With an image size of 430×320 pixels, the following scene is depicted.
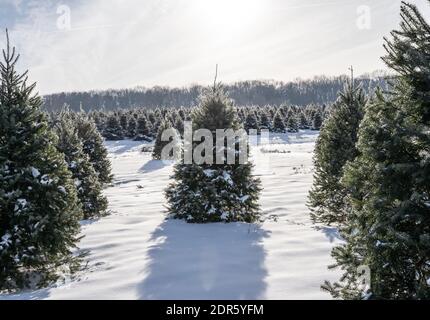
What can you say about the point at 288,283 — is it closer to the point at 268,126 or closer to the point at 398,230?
the point at 398,230

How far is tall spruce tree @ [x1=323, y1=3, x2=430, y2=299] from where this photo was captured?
15.3 feet

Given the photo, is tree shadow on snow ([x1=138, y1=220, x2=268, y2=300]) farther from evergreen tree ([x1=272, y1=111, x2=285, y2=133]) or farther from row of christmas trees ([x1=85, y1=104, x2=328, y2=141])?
evergreen tree ([x1=272, y1=111, x2=285, y2=133])

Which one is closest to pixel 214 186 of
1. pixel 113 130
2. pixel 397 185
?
pixel 397 185

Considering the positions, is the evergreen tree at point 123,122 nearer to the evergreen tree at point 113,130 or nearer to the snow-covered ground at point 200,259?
the evergreen tree at point 113,130

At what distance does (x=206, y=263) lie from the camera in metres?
7.86

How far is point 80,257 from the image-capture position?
29.1ft

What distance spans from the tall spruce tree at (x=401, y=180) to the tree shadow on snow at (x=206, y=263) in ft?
6.69

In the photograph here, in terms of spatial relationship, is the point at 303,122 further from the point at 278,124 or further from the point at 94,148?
the point at 94,148

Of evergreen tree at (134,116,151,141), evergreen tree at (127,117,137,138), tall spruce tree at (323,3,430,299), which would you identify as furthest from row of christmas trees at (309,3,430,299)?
evergreen tree at (127,117,137,138)

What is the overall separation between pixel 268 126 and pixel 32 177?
7329 cm


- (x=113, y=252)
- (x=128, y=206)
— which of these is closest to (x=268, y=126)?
(x=128, y=206)

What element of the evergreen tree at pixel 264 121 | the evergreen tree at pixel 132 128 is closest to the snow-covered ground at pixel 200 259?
the evergreen tree at pixel 132 128

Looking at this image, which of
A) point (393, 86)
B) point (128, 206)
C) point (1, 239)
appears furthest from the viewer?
point (128, 206)

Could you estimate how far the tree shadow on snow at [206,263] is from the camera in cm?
642
